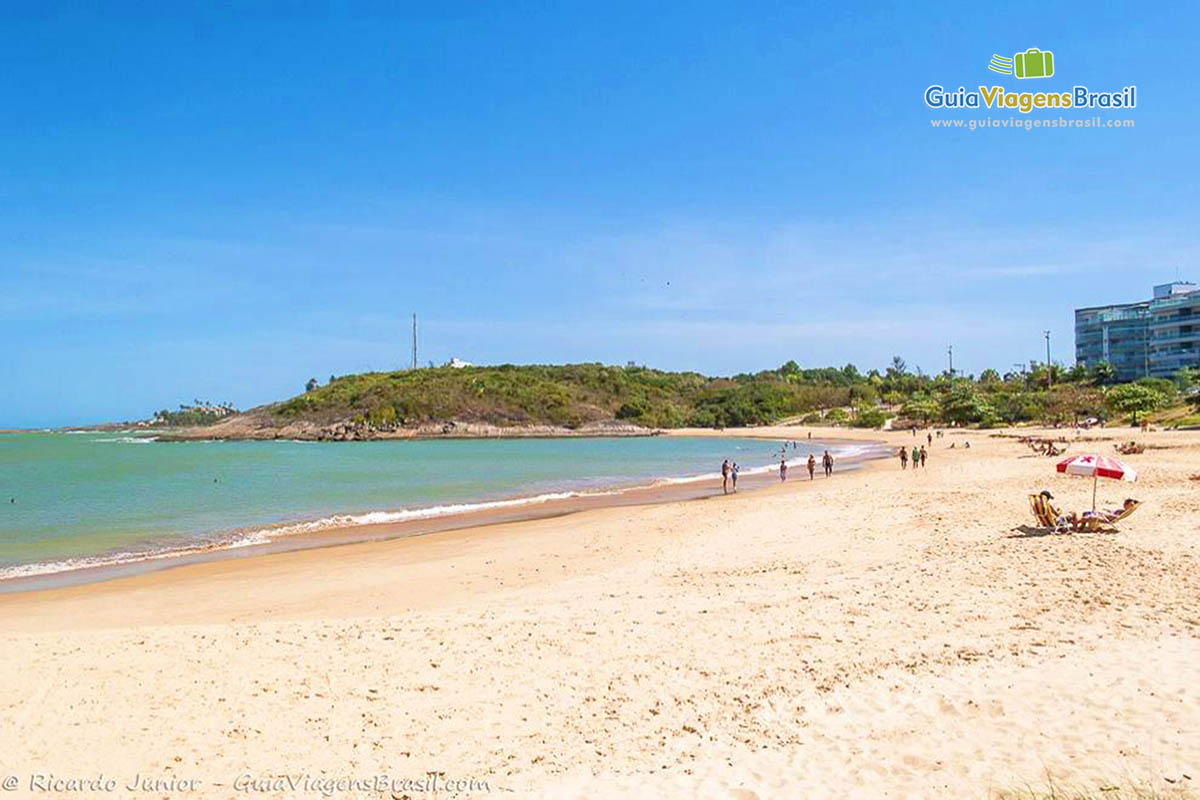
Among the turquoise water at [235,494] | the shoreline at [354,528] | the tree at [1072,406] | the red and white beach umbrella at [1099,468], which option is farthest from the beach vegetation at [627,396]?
the red and white beach umbrella at [1099,468]

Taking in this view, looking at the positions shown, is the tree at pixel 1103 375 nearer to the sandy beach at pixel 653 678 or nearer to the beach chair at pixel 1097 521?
the sandy beach at pixel 653 678

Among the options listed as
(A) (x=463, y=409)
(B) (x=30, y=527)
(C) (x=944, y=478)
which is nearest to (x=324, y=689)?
(B) (x=30, y=527)

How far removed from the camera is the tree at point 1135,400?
5291 cm

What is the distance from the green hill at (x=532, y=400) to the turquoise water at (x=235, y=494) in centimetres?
6071

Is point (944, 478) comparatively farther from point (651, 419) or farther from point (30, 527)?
point (651, 419)

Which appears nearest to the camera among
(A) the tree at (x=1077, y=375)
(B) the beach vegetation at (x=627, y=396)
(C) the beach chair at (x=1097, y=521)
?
(C) the beach chair at (x=1097, y=521)

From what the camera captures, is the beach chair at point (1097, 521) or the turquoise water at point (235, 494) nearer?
the beach chair at point (1097, 521)

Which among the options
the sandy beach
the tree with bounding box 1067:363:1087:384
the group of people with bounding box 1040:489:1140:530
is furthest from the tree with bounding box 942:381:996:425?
the sandy beach

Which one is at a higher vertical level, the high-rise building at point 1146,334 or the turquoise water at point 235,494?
the high-rise building at point 1146,334

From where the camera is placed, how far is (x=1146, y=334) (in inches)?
3607

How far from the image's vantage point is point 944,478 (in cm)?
2762

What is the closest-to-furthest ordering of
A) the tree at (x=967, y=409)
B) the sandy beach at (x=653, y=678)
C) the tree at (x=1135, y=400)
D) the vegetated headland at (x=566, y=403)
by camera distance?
the sandy beach at (x=653, y=678) < the tree at (x=1135, y=400) < the tree at (x=967, y=409) < the vegetated headland at (x=566, y=403)

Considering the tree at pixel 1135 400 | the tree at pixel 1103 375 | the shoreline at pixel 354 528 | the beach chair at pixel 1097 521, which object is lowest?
the shoreline at pixel 354 528

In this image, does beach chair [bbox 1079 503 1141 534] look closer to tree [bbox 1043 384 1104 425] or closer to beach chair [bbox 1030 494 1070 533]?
beach chair [bbox 1030 494 1070 533]
